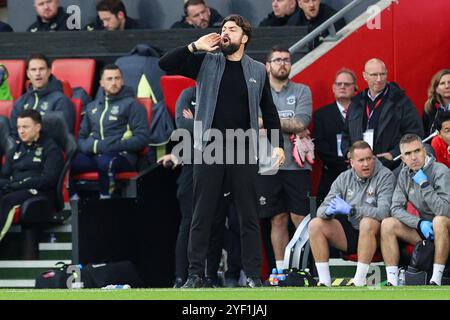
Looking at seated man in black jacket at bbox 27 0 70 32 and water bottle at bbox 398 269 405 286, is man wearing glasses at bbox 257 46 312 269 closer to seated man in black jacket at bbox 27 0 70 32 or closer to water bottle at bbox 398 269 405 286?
water bottle at bbox 398 269 405 286

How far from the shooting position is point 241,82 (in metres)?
11.8

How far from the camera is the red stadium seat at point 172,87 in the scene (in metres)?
14.9

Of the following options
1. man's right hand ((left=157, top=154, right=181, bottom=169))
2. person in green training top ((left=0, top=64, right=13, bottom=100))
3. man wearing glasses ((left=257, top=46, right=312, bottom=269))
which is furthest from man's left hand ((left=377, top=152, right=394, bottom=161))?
person in green training top ((left=0, top=64, right=13, bottom=100))

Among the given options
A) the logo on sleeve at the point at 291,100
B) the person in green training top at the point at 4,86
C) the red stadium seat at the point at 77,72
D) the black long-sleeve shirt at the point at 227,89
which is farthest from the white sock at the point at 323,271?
the person in green training top at the point at 4,86

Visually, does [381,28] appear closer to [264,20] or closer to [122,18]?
[264,20]

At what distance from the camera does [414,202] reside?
1309 cm

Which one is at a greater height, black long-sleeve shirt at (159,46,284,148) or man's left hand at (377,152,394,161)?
black long-sleeve shirt at (159,46,284,148)

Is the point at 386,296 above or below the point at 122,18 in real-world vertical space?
below

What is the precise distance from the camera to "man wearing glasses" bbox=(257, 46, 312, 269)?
46.6ft

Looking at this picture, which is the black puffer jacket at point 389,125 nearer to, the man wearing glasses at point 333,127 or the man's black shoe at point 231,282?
the man wearing glasses at point 333,127

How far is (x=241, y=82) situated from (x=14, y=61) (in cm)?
560

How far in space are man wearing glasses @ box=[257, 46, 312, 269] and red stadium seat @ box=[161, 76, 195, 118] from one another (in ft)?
3.26
